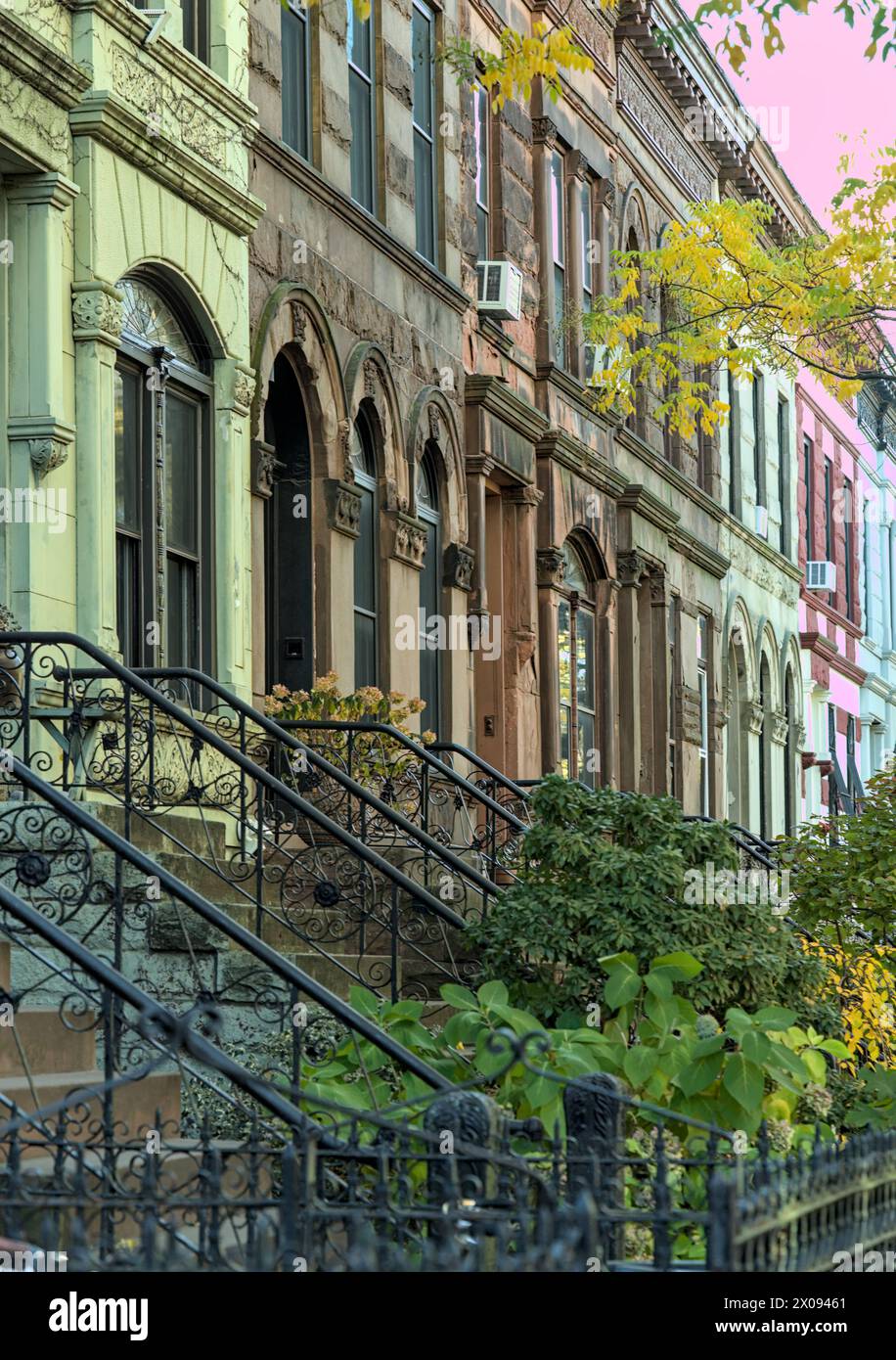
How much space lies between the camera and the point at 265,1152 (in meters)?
7.34

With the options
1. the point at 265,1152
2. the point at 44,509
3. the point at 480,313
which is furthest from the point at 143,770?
the point at 480,313

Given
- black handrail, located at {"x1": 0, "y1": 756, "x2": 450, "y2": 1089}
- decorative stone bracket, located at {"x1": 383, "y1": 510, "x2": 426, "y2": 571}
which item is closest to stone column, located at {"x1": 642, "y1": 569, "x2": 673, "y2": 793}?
decorative stone bracket, located at {"x1": 383, "y1": 510, "x2": 426, "y2": 571}

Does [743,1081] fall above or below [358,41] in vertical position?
below

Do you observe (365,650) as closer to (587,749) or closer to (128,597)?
(128,597)

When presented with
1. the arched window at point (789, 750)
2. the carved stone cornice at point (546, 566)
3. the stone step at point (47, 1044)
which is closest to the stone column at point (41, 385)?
the stone step at point (47, 1044)

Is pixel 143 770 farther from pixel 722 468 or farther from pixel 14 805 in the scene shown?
pixel 722 468

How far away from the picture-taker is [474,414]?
20.1 m

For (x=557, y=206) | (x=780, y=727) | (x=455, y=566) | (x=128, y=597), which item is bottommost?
(x=128, y=597)

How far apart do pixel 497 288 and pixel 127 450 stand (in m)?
7.72

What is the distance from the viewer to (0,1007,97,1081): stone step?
9.20m

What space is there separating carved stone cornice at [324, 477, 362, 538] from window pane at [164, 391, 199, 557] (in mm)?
1940

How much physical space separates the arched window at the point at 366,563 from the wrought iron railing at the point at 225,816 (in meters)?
3.76

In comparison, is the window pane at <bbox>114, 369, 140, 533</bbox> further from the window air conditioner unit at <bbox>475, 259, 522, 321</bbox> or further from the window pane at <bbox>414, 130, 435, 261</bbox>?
the window air conditioner unit at <bbox>475, 259, 522, 321</bbox>

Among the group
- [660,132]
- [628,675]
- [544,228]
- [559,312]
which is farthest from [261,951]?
[660,132]
